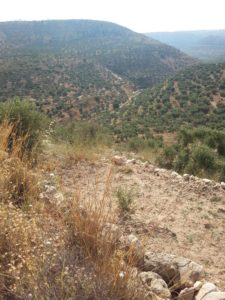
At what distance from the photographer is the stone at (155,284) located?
253 centimetres

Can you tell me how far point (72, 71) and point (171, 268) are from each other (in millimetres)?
62224

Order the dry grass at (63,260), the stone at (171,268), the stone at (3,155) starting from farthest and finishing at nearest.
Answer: the stone at (3,155) < the stone at (171,268) < the dry grass at (63,260)

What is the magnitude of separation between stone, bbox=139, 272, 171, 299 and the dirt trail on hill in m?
0.27

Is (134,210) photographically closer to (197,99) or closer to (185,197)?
(185,197)

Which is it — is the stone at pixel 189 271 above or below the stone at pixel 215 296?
below

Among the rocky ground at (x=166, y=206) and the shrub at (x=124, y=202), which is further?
the shrub at (x=124, y=202)

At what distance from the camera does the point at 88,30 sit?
471 feet

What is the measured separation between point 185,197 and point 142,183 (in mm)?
733

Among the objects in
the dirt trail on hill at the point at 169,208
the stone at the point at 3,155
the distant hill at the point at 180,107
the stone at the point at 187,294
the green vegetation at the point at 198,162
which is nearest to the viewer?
the stone at the point at 187,294

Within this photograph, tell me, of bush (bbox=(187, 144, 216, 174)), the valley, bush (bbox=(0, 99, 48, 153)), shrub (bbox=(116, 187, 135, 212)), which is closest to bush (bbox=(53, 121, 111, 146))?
the valley

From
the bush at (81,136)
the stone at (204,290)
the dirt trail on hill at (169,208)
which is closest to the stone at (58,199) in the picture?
the dirt trail on hill at (169,208)

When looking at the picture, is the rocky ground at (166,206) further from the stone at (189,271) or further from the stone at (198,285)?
the stone at (198,285)

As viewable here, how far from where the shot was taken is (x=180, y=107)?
125 ft

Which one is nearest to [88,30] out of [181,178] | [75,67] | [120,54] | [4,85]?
[120,54]
